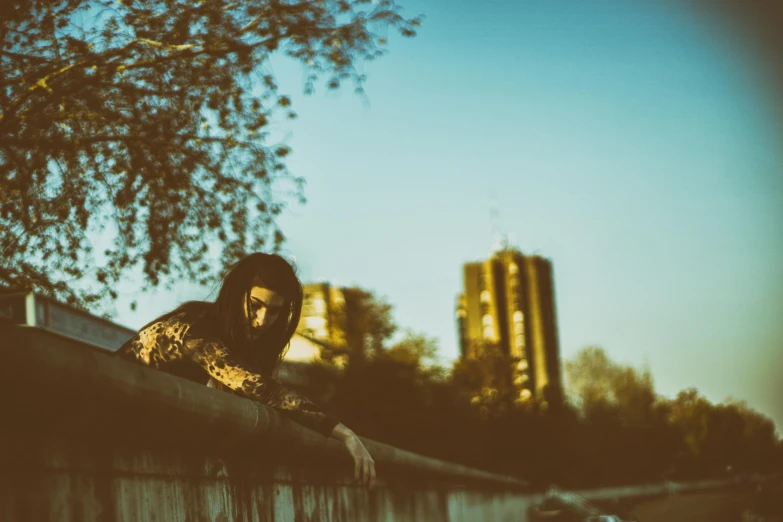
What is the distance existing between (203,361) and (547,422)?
5180 centimetres

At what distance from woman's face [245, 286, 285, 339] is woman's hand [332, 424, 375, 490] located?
0.51 meters

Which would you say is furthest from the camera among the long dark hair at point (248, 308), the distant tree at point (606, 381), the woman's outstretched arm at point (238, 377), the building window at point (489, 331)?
the building window at point (489, 331)

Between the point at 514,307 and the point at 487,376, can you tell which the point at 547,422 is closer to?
the point at 487,376

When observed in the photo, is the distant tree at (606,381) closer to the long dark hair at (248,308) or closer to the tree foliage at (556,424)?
the tree foliage at (556,424)

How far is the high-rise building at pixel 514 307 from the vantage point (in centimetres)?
17275

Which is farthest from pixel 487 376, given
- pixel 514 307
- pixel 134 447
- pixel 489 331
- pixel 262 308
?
pixel 489 331

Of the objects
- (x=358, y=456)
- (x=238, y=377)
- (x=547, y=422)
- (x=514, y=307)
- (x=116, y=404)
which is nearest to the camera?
(x=116, y=404)

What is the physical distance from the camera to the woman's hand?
3947 millimetres

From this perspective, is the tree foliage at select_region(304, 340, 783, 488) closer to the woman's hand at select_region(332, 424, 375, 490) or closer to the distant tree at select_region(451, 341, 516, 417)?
the distant tree at select_region(451, 341, 516, 417)

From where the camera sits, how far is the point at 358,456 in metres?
3.94

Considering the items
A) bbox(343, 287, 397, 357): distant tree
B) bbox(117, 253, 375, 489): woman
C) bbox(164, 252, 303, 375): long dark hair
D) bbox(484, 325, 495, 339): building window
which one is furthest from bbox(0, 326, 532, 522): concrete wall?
bbox(484, 325, 495, 339): building window

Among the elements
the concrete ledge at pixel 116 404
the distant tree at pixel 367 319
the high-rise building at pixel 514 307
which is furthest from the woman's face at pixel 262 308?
the high-rise building at pixel 514 307

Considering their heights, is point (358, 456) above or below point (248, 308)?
below

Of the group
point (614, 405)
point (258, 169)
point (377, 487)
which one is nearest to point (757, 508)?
point (258, 169)
